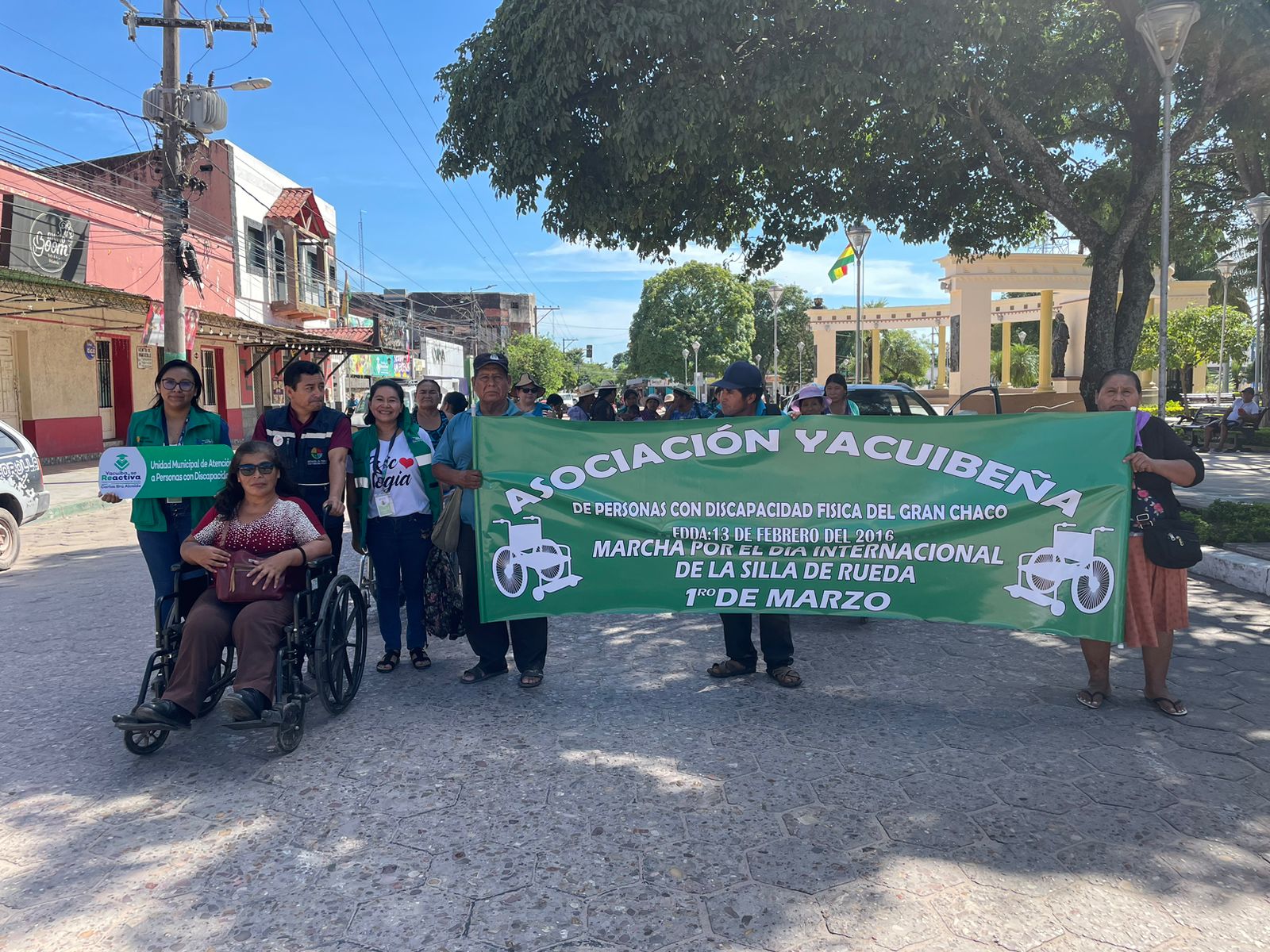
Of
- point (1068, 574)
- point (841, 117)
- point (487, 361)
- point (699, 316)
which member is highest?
point (699, 316)

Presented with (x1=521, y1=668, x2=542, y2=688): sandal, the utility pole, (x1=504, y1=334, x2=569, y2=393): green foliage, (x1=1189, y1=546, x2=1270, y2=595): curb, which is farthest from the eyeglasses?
(x1=504, y1=334, x2=569, y2=393): green foliage

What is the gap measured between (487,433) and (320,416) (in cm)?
103

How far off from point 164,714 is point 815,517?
319 cm

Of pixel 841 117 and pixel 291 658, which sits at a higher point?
pixel 841 117

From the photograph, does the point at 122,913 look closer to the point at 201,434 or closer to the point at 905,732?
the point at 201,434

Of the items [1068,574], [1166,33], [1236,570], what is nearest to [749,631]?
[1068,574]

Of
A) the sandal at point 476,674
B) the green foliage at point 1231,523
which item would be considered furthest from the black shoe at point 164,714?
the green foliage at point 1231,523

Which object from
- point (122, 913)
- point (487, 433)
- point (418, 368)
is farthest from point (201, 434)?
point (418, 368)

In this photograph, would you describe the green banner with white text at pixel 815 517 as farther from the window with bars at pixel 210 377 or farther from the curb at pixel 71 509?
the window with bars at pixel 210 377

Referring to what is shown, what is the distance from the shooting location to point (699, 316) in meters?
60.1

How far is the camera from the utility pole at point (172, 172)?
14781 millimetres

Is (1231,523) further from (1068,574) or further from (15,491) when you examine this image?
(15,491)

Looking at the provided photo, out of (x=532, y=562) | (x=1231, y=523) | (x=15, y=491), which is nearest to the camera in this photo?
(x=532, y=562)

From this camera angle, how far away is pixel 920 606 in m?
4.55
